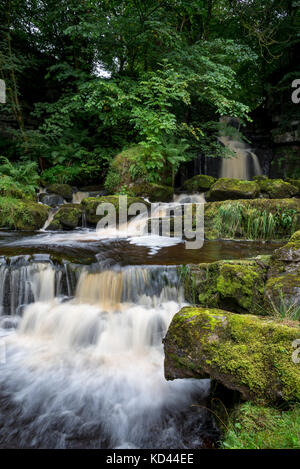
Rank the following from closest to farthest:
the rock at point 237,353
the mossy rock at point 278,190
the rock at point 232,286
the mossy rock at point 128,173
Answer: the rock at point 237,353
the rock at point 232,286
the mossy rock at point 278,190
the mossy rock at point 128,173

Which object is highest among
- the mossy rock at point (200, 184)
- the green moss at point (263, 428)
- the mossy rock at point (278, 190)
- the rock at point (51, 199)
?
the mossy rock at point (200, 184)

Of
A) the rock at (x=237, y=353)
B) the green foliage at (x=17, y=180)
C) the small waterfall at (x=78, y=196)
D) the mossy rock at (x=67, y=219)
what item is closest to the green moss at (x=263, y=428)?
the rock at (x=237, y=353)

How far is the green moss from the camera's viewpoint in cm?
140

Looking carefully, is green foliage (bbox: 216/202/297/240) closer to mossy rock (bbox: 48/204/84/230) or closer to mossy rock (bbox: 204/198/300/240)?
mossy rock (bbox: 204/198/300/240)

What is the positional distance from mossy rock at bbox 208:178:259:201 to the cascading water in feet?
14.9

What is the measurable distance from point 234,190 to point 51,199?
6.06 m

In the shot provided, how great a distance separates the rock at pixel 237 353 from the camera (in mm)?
1733

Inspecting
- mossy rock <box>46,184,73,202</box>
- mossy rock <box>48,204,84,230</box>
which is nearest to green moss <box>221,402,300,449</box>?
mossy rock <box>48,204,84,230</box>

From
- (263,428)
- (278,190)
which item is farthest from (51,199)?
(263,428)

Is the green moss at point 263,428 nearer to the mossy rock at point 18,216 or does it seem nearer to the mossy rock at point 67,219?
the mossy rock at point 67,219

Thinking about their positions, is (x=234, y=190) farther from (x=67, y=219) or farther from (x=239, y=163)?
(x=239, y=163)

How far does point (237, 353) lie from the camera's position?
6.29 feet

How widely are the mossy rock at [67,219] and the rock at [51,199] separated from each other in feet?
4.61

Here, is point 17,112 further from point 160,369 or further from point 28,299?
point 160,369
